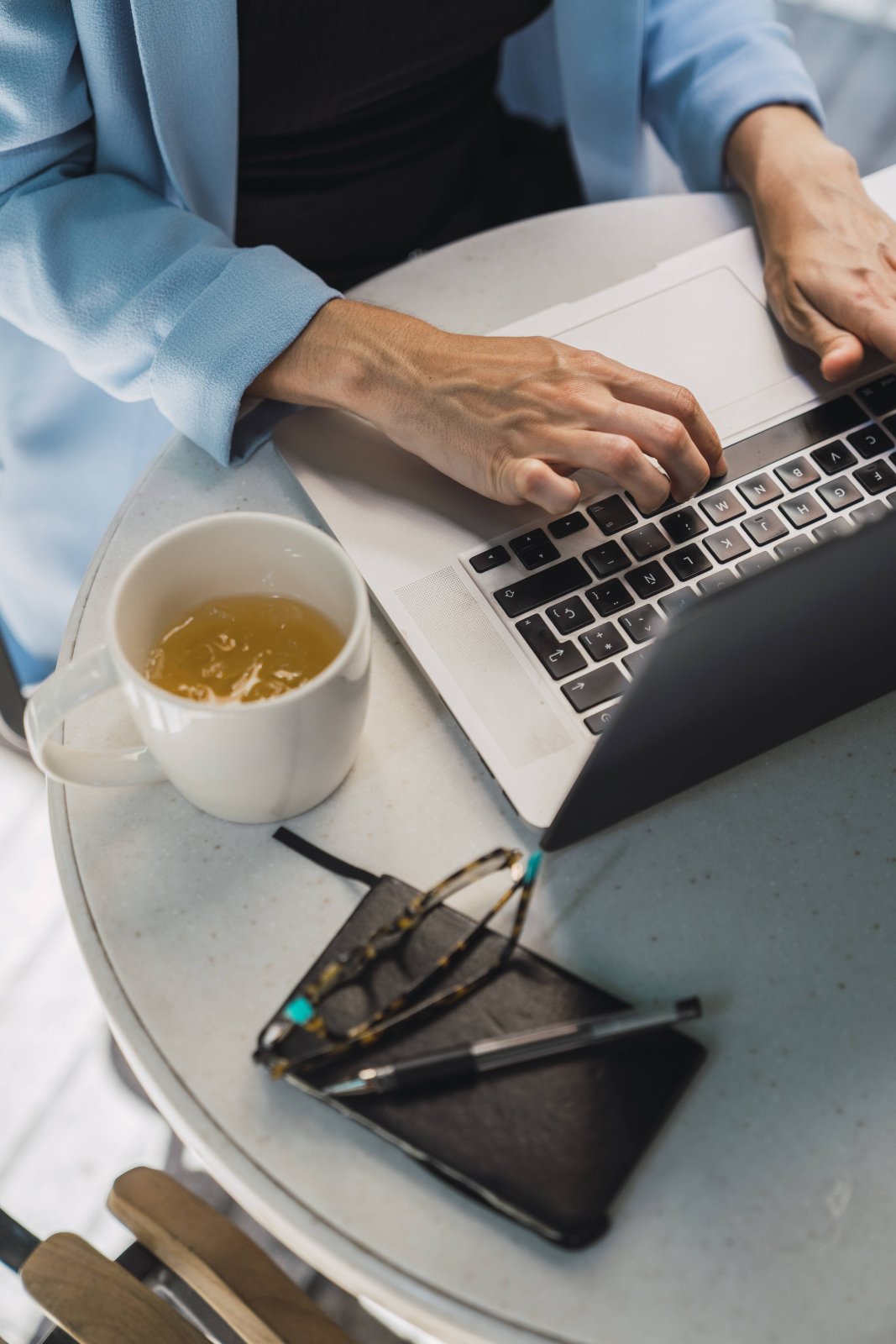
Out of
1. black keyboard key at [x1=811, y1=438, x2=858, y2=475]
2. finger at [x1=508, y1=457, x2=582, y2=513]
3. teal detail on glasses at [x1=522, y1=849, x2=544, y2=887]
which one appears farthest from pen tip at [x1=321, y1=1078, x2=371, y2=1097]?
black keyboard key at [x1=811, y1=438, x2=858, y2=475]

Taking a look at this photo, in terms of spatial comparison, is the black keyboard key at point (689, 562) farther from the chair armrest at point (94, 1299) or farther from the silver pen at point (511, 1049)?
the chair armrest at point (94, 1299)

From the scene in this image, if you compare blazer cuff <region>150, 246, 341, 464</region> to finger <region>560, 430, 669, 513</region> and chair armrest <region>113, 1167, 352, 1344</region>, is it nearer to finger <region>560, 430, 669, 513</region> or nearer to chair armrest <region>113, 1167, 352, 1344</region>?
finger <region>560, 430, 669, 513</region>

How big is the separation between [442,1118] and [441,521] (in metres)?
0.33

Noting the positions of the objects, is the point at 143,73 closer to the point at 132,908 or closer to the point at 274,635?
the point at 274,635

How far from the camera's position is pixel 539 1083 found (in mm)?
448

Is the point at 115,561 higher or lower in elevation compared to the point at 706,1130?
higher

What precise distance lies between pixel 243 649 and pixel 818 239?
501 mm

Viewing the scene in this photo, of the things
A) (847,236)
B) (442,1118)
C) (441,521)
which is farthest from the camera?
(847,236)

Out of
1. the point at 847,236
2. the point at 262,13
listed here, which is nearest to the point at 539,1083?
the point at 847,236

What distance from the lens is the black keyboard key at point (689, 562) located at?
58 cm

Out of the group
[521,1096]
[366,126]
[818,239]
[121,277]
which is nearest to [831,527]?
[818,239]

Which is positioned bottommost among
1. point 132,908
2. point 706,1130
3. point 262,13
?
point 706,1130

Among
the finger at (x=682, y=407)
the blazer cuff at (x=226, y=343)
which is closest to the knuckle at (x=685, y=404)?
the finger at (x=682, y=407)

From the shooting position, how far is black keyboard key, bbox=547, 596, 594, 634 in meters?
0.56
